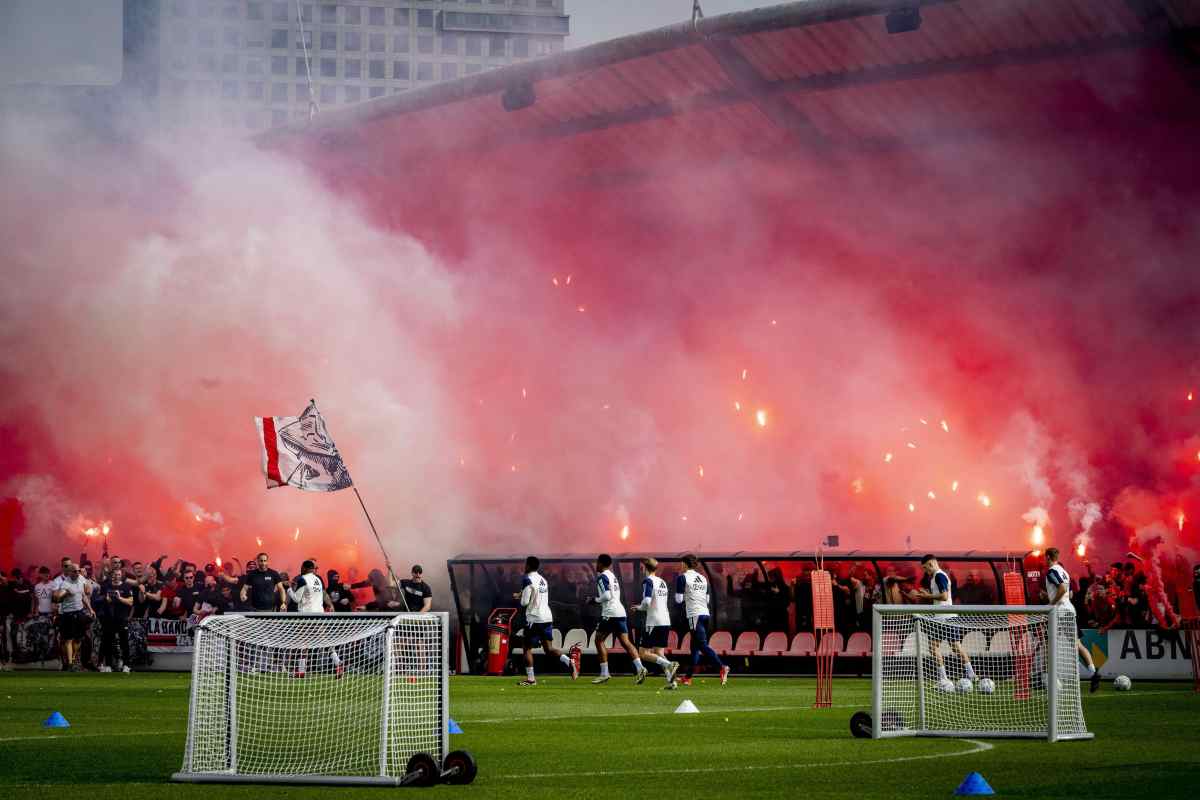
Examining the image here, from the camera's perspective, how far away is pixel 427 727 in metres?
9.76

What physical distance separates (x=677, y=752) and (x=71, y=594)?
16084 mm

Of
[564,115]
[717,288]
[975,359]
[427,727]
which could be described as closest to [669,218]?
[717,288]

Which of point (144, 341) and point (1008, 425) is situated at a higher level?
point (144, 341)

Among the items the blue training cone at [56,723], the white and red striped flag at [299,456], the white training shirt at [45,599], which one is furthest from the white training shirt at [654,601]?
the white training shirt at [45,599]

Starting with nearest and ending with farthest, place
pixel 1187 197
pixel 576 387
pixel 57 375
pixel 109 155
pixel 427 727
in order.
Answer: pixel 427 727 < pixel 1187 197 < pixel 109 155 < pixel 576 387 < pixel 57 375

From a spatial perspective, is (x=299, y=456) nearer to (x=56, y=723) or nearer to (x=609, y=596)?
(x=56, y=723)

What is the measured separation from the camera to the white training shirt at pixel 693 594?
2058 centimetres

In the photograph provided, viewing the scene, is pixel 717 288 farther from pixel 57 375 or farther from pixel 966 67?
pixel 57 375

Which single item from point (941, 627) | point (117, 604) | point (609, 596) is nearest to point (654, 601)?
→ point (609, 596)

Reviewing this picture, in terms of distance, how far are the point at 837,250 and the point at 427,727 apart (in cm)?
2469

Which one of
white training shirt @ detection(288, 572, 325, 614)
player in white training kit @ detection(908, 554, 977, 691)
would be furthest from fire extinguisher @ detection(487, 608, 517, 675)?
player in white training kit @ detection(908, 554, 977, 691)

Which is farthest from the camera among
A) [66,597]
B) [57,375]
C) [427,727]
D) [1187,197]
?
[57,375]

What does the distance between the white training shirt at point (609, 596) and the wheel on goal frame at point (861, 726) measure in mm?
8974

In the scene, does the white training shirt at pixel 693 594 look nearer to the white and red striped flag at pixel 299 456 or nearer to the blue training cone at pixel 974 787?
the white and red striped flag at pixel 299 456
